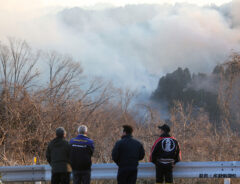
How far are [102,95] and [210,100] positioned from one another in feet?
77.4

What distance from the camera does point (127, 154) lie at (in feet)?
25.0

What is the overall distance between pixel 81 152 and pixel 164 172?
187cm

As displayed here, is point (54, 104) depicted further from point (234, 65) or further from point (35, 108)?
point (234, 65)

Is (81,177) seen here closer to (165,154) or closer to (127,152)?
(127,152)

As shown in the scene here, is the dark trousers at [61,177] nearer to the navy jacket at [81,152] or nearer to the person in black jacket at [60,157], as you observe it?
the person in black jacket at [60,157]

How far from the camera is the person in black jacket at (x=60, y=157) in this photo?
319 inches

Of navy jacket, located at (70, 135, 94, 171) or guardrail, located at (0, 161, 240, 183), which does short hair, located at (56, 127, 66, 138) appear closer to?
navy jacket, located at (70, 135, 94, 171)

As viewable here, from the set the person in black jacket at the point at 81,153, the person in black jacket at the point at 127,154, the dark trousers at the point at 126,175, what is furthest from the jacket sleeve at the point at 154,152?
the person in black jacket at the point at 81,153

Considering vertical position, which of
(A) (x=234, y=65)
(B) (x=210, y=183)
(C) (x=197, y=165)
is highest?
(A) (x=234, y=65)

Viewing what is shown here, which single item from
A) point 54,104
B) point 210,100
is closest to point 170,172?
point 54,104

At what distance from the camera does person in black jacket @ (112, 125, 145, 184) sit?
25.0 ft

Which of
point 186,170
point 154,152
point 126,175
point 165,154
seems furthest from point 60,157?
point 186,170

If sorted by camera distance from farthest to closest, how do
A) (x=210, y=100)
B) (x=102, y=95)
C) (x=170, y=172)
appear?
(x=210, y=100)
(x=102, y=95)
(x=170, y=172)

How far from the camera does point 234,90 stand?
13.5 meters
